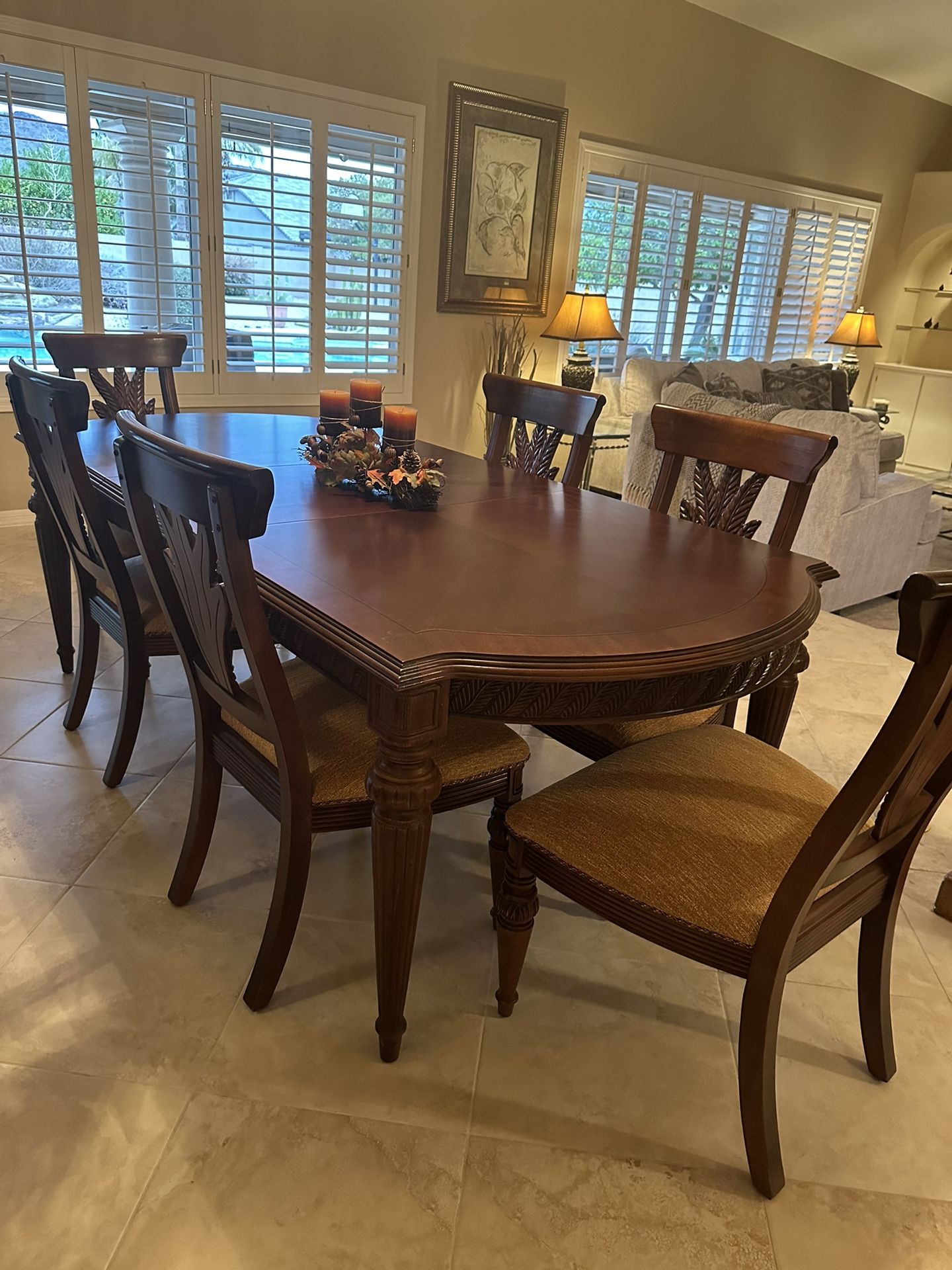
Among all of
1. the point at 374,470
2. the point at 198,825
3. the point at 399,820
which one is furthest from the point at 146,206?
the point at 399,820

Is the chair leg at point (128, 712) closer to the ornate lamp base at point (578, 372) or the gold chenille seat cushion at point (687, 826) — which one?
the gold chenille seat cushion at point (687, 826)

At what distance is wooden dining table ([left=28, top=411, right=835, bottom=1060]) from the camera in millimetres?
1175

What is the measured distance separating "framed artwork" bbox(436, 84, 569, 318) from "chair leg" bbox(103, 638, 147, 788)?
348 centimetres

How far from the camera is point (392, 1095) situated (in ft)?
4.48

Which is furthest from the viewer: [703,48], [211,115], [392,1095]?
[703,48]

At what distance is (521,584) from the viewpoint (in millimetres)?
1433

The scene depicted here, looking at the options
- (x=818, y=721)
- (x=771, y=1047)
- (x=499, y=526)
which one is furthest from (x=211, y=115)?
(x=771, y=1047)

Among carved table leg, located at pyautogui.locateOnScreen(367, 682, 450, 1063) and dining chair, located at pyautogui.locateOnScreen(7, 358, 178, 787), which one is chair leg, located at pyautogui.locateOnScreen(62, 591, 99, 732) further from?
carved table leg, located at pyautogui.locateOnScreen(367, 682, 450, 1063)

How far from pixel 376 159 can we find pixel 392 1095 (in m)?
4.35

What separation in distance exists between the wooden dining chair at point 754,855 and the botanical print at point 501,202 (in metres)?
4.13

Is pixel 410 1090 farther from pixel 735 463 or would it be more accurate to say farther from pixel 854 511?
pixel 854 511

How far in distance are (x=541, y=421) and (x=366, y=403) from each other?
50cm

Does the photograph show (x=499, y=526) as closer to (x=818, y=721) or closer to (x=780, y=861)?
(x=780, y=861)

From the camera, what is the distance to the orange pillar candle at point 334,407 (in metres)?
2.13
